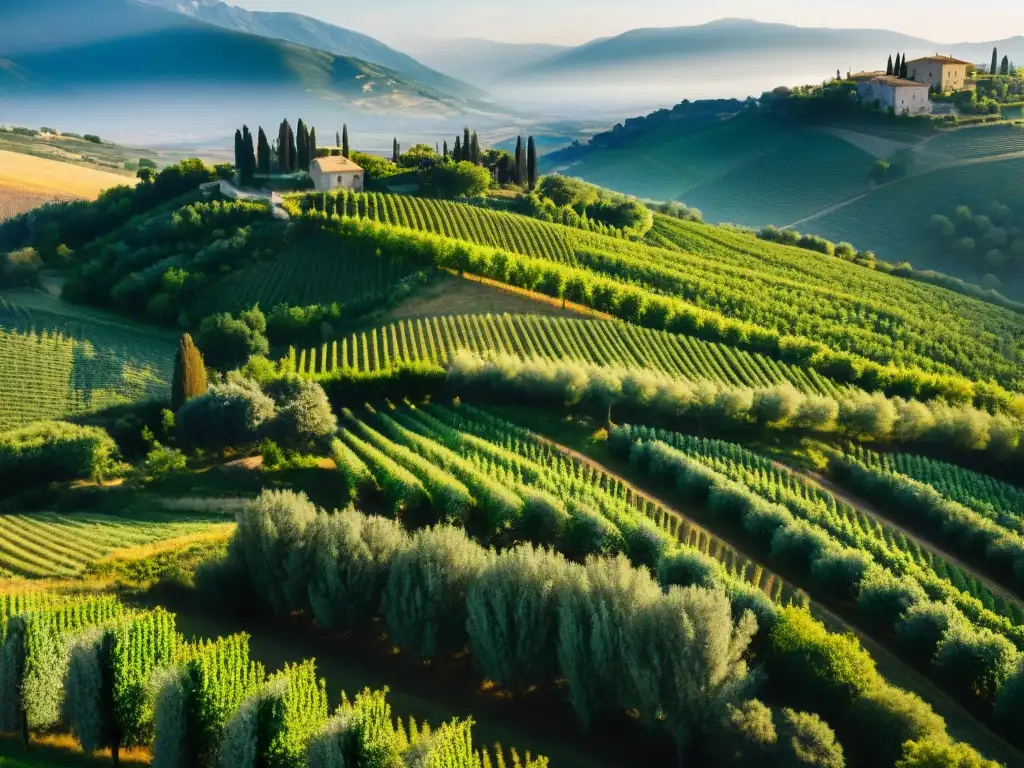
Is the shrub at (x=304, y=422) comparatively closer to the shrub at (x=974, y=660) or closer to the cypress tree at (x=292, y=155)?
the shrub at (x=974, y=660)

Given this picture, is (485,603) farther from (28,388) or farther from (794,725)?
(28,388)

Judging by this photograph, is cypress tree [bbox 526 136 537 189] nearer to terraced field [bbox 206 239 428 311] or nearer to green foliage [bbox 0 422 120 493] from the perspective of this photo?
terraced field [bbox 206 239 428 311]

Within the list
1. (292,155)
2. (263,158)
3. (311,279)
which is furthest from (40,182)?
(311,279)

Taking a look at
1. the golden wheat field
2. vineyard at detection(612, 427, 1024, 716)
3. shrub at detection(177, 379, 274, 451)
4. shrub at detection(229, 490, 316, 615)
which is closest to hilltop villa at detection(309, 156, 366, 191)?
the golden wheat field

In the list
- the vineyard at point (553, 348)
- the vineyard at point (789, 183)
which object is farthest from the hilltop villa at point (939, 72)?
the vineyard at point (553, 348)

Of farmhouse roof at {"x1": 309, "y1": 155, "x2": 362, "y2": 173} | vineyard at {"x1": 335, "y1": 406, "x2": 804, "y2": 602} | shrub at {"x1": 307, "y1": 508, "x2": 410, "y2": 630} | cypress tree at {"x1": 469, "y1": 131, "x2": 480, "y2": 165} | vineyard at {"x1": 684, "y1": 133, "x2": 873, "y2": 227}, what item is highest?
cypress tree at {"x1": 469, "y1": 131, "x2": 480, "y2": 165}
